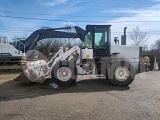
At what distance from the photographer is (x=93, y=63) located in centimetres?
1090

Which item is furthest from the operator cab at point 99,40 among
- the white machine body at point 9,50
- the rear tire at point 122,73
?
the white machine body at point 9,50

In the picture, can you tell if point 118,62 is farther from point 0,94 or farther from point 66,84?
point 0,94

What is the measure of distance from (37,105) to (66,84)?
306cm

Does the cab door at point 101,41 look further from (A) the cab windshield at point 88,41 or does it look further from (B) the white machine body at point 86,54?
(B) the white machine body at point 86,54

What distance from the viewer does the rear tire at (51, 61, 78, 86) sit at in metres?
10.1

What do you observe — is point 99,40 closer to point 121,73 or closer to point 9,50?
point 121,73

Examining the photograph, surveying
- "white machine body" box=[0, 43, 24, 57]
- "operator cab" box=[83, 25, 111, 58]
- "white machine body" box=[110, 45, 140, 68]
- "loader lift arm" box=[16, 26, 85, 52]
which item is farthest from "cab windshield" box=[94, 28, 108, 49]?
"white machine body" box=[0, 43, 24, 57]

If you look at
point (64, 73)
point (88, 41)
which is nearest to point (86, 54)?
point (88, 41)

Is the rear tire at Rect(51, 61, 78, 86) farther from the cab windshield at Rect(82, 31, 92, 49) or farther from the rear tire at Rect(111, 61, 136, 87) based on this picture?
the rear tire at Rect(111, 61, 136, 87)

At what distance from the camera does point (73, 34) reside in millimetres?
13250

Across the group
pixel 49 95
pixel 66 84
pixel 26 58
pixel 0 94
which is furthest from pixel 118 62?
pixel 26 58

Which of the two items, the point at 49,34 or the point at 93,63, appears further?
the point at 49,34

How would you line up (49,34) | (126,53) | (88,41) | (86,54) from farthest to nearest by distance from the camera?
1. (49,34)
2. (88,41)
3. (126,53)
4. (86,54)

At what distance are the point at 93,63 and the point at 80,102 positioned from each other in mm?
3712
